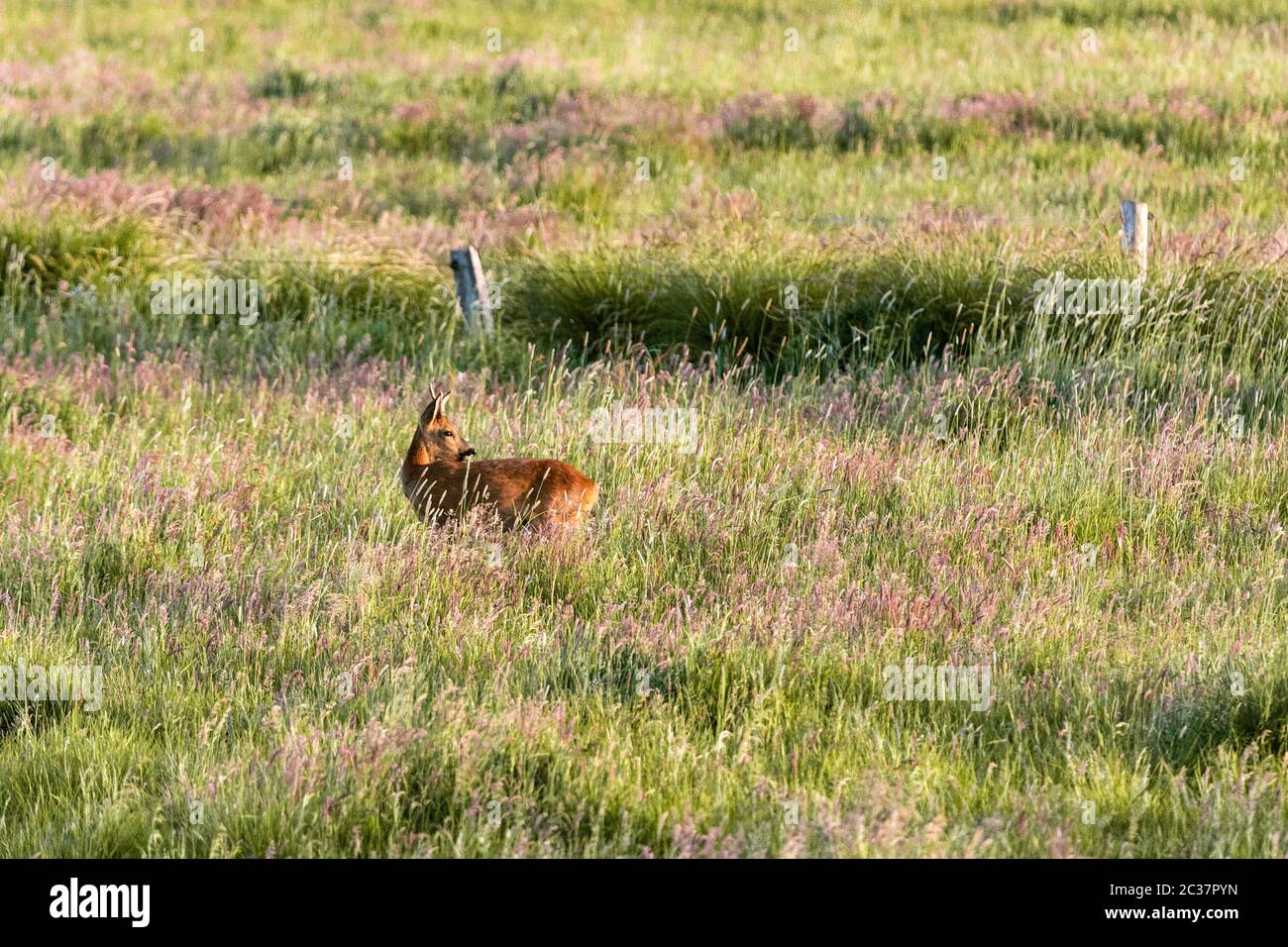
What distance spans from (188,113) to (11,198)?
7.54m

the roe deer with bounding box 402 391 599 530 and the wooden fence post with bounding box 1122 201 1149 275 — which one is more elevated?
the wooden fence post with bounding box 1122 201 1149 275

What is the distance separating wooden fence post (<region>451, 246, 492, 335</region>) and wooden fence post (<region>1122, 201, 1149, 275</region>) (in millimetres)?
4715

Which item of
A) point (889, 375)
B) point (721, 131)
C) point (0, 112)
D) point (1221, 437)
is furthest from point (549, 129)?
point (1221, 437)

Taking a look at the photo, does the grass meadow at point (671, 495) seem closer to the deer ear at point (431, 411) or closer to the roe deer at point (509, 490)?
the roe deer at point (509, 490)

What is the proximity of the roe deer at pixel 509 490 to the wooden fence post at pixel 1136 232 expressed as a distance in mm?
5748

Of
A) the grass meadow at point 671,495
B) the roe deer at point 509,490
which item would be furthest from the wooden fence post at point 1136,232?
the roe deer at point 509,490

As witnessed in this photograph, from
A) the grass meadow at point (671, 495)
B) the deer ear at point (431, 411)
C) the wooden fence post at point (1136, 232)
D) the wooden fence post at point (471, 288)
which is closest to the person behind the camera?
the grass meadow at point (671, 495)

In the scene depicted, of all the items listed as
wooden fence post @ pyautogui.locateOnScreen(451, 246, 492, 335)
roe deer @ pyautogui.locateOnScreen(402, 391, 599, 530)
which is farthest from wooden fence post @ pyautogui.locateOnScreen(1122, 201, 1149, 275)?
roe deer @ pyautogui.locateOnScreen(402, 391, 599, 530)

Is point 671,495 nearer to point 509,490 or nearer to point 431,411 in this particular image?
point 509,490

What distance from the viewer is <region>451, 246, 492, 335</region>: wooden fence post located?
11531 millimetres

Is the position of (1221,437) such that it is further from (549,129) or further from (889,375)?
(549,129)

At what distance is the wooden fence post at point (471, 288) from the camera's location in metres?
11.5

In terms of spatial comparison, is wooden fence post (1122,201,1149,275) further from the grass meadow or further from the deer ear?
the deer ear

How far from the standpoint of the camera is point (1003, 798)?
427 centimetres
